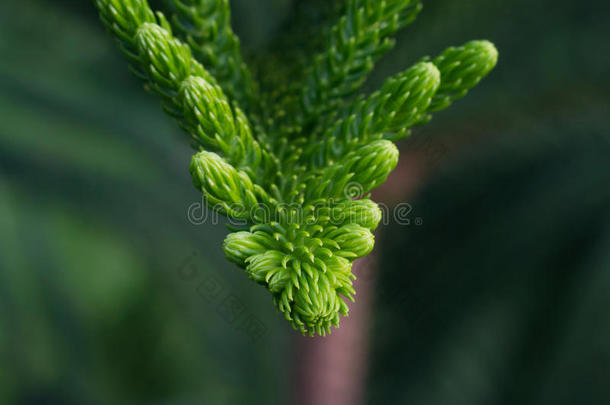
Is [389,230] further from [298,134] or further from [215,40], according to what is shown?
[215,40]

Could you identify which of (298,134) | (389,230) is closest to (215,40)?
(298,134)

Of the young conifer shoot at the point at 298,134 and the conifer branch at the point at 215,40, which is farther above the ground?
the conifer branch at the point at 215,40

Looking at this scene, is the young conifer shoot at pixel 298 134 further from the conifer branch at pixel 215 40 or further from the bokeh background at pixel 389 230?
the bokeh background at pixel 389 230

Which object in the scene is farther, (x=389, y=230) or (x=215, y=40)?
(x=389, y=230)

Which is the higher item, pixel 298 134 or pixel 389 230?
pixel 298 134

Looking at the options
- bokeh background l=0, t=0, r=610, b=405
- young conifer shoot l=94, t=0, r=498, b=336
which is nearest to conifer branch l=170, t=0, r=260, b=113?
young conifer shoot l=94, t=0, r=498, b=336

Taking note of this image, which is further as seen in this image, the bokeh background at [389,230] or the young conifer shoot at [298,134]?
the bokeh background at [389,230]

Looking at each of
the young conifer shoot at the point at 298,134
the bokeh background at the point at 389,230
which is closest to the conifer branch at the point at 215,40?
the young conifer shoot at the point at 298,134
